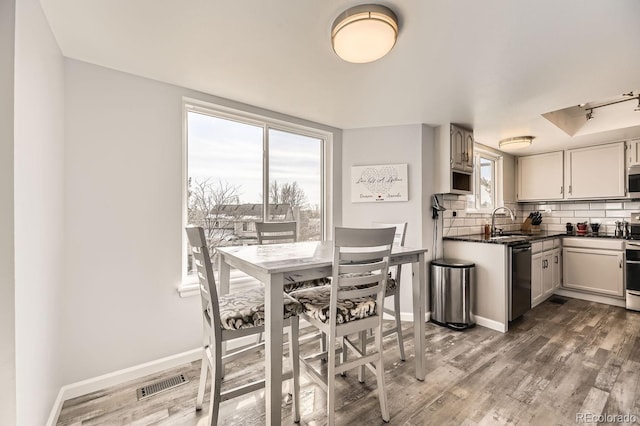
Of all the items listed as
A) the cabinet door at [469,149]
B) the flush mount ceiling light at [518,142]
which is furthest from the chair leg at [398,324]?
the flush mount ceiling light at [518,142]

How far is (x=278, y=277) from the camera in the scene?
1488 mm

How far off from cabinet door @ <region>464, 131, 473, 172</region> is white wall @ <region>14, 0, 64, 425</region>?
3791 millimetres

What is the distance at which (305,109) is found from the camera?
291 centimetres

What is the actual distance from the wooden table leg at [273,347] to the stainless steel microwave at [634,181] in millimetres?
4805

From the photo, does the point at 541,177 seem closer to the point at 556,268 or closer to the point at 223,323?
the point at 556,268

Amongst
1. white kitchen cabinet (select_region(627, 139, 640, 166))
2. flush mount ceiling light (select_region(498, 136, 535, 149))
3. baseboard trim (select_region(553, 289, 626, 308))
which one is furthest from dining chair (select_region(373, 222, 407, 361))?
white kitchen cabinet (select_region(627, 139, 640, 166))

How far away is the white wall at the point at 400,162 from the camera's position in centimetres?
328

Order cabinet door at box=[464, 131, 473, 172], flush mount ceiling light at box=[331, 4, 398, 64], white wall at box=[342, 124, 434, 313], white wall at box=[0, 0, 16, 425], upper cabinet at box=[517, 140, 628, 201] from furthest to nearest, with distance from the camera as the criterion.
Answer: upper cabinet at box=[517, 140, 628, 201]
cabinet door at box=[464, 131, 473, 172]
white wall at box=[342, 124, 434, 313]
flush mount ceiling light at box=[331, 4, 398, 64]
white wall at box=[0, 0, 16, 425]

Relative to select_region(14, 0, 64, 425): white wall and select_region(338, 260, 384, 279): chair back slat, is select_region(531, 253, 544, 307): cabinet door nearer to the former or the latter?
select_region(338, 260, 384, 279): chair back slat

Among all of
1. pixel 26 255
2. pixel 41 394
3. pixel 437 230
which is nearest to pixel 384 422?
pixel 41 394

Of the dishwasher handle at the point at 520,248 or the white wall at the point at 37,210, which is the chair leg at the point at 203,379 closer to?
the white wall at the point at 37,210

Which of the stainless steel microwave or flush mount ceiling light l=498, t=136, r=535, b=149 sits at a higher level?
flush mount ceiling light l=498, t=136, r=535, b=149

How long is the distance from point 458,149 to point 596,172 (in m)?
2.34

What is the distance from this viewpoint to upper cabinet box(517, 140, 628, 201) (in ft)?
12.8
